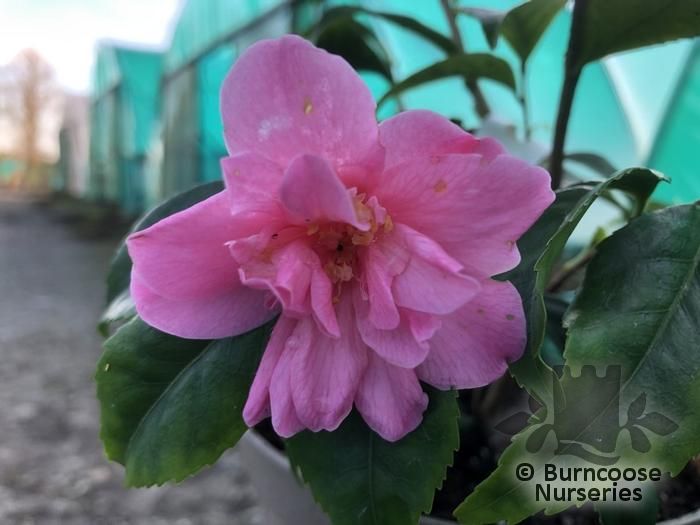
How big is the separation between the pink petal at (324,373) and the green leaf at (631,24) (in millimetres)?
221

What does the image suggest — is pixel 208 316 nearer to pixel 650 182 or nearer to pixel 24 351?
pixel 650 182

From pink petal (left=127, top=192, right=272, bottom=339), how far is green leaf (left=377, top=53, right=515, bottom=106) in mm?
181

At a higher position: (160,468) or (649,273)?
(649,273)

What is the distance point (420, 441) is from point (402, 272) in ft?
0.29

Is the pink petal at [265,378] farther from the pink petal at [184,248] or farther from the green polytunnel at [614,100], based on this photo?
the green polytunnel at [614,100]

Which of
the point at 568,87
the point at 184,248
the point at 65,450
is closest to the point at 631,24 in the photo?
the point at 568,87

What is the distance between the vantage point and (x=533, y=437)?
0.23 m

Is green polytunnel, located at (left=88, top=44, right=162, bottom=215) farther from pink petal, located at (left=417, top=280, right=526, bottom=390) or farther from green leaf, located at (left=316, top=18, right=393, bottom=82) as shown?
pink petal, located at (left=417, top=280, right=526, bottom=390)

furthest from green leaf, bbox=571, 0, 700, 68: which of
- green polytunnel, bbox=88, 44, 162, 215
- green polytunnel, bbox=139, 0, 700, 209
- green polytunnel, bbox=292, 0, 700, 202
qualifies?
green polytunnel, bbox=88, 44, 162, 215

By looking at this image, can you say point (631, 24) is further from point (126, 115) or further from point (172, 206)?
point (126, 115)

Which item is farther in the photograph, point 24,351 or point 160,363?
point 24,351

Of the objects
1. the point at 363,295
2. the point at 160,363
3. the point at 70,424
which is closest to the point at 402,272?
the point at 363,295

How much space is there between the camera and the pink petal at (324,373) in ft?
0.76

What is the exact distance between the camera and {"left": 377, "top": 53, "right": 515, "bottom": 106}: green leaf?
374 mm
